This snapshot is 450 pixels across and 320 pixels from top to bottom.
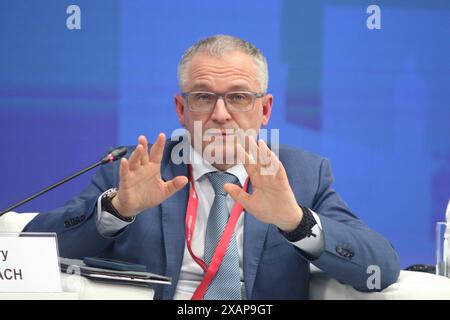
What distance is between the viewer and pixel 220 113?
2.52 metres

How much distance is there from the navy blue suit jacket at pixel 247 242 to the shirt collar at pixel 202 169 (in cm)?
5

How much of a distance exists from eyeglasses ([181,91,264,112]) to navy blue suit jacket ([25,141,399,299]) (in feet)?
0.80

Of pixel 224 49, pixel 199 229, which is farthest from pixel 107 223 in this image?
pixel 224 49

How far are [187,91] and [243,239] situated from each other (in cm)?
59

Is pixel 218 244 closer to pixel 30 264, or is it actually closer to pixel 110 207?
pixel 110 207

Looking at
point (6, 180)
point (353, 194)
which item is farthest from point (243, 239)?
point (6, 180)

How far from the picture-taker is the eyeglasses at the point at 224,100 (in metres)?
2.58

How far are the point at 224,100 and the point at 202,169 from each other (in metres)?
0.26

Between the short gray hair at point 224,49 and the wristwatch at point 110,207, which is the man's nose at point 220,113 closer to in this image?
the short gray hair at point 224,49

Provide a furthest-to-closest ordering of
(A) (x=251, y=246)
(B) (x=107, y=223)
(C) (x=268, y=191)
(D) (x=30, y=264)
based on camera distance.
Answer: (A) (x=251, y=246), (B) (x=107, y=223), (C) (x=268, y=191), (D) (x=30, y=264)

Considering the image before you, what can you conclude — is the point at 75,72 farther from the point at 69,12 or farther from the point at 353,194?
the point at 353,194

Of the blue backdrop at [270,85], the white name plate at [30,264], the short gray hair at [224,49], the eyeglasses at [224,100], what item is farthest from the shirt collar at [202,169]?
the blue backdrop at [270,85]

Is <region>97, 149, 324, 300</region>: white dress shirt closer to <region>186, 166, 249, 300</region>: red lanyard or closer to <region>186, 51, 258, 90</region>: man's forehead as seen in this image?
<region>186, 166, 249, 300</region>: red lanyard

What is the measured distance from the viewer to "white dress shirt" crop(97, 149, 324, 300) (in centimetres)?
228
